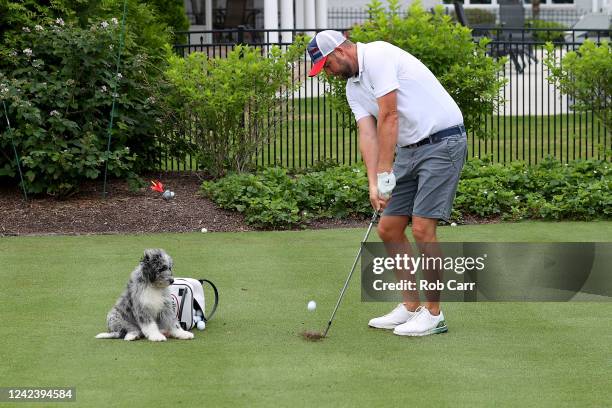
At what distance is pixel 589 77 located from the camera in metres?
13.5

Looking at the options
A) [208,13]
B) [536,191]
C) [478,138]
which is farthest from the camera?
[208,13]

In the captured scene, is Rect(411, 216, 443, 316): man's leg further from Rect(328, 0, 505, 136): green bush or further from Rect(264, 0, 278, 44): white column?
Rect(264, 0, 278, 44): white column

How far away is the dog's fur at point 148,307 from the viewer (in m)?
6.62

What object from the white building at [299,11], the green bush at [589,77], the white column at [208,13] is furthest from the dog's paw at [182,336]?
the white column at [208,13]

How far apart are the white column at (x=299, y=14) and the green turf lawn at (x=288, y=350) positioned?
721 inches

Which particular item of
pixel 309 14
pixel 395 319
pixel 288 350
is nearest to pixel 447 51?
pixel 395 319

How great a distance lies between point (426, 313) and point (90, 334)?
6.82ft

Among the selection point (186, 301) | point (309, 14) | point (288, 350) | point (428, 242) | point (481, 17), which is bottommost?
point (288, 350)

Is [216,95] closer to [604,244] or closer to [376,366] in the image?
[604,244]

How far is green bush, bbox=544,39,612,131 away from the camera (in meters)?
13.4

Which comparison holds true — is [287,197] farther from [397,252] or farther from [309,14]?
[309,14]

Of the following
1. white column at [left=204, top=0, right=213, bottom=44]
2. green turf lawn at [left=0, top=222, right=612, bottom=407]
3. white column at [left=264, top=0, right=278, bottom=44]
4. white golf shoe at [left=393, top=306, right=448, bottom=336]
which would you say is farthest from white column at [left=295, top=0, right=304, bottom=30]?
white golf shoe at [left=393, top=306, right=448, bottom=336]

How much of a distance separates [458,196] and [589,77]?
2.72m

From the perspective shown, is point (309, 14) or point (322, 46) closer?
point (322, 46)
